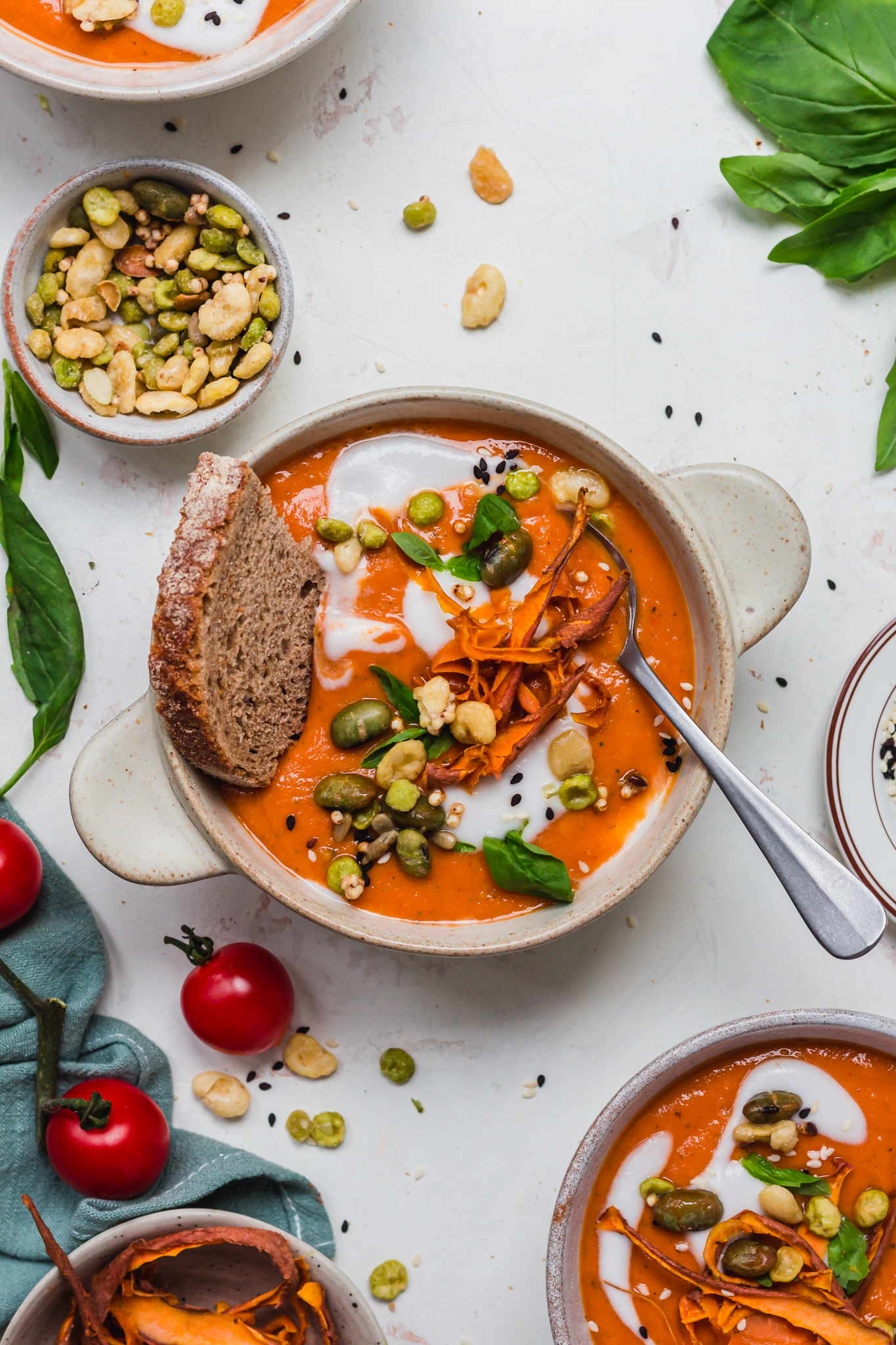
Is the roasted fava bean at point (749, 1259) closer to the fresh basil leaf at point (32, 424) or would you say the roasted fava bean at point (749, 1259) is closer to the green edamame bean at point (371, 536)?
the green edamame bean at point (371, 536)

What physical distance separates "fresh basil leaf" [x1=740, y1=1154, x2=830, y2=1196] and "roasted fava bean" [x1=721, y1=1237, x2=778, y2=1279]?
5.0 inches

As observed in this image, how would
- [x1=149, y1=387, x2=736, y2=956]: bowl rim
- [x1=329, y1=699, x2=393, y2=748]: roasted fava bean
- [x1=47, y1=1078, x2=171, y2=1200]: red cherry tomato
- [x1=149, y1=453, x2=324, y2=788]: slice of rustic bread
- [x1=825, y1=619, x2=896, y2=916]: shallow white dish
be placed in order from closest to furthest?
[x1=149, y1=453, x2=324, y2=788]: slice of rustic bread, [x1=149, y1=387, x2=736, y2=956]: bowl rim, [x1=329, y1=699, x2=393, y2=748]: roasted fava bean, [x1=47, y1=1078, x2=171, y2=1200]: red cherry tomato, [x1=825, y1=619, x2=896, y2=916]: shallow white dish

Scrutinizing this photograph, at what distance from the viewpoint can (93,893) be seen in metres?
2.66

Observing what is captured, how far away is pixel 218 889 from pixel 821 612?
5.30 feet

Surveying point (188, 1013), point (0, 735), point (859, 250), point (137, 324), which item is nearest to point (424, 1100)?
point (188, 1013)

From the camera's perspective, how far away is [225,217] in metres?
2.47

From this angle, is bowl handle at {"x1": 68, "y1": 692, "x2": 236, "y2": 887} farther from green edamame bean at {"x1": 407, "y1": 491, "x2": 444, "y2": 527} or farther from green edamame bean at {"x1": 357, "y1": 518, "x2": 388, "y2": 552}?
green edamame bean at {"x1": 407, "y1": 491, "x2": 444, "y2": 527}

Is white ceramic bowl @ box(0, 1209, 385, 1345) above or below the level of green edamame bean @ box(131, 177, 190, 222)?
below

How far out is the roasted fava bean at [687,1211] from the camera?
89.6 inches

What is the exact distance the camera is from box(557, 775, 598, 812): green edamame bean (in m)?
2.25

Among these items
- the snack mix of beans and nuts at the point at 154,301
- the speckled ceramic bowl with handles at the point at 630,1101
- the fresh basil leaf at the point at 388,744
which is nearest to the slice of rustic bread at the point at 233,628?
the fresh basil leaf at the point at 388,744

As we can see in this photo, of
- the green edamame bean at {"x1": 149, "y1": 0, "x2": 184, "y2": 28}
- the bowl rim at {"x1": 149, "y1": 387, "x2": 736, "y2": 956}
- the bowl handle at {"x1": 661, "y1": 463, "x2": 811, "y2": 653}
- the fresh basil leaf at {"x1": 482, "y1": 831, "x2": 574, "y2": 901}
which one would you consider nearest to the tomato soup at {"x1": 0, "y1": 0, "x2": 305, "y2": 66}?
the green edamame bean at {"x1": 149, "y1": 0, "x2": 184, "y2": 28}

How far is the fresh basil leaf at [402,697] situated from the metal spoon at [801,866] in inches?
19.8

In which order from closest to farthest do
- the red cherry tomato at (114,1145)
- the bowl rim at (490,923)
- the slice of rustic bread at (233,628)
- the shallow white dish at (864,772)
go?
the slice of rustic bread at (233,628)
the bowl rim at (490,923)
the red cherry tomato at (114,1145)
the shallow white dish at (864,772)
